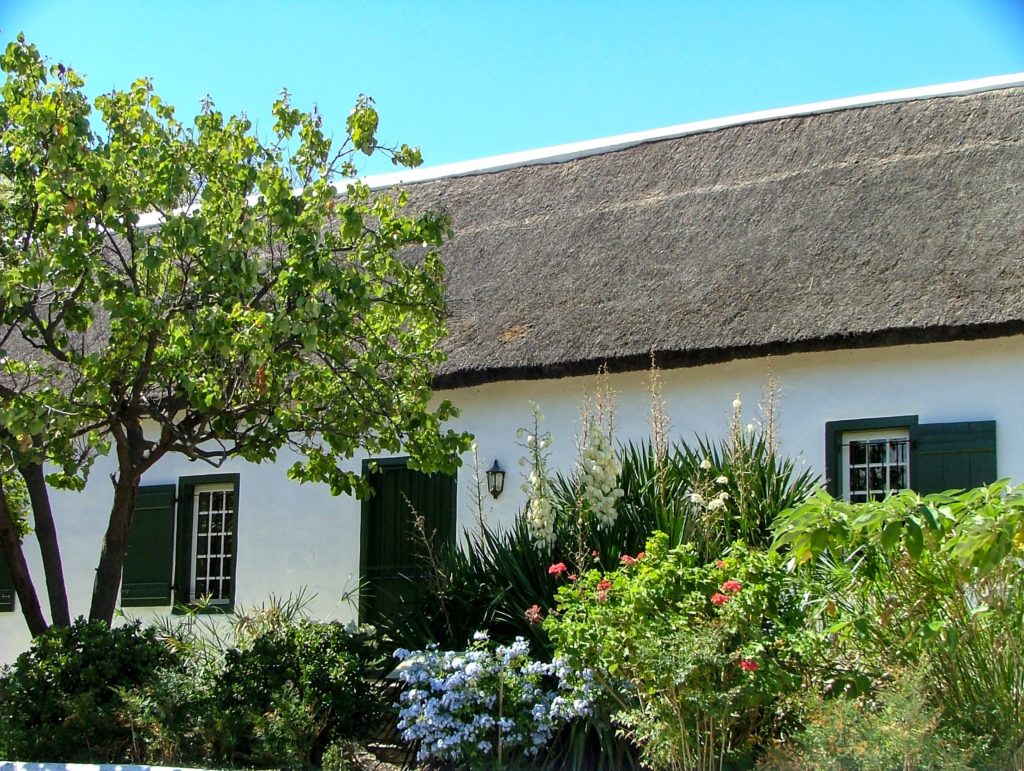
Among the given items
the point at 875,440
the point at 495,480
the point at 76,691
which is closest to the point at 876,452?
the point at 875,440

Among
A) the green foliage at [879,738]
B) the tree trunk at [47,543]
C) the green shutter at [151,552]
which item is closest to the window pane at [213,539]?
the green shutter at [151,552]

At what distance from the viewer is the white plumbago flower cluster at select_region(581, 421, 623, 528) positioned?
25.9 feet

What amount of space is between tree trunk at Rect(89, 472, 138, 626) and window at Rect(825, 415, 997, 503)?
15.2 ft

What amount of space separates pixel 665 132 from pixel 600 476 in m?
5.43

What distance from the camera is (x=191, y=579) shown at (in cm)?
1180

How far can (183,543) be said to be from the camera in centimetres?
1177

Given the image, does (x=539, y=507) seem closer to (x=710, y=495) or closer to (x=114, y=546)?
(x=710, y=495)

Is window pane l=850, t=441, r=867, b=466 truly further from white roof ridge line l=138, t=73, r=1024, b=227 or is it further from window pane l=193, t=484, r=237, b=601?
window pane l=193, t=484, r=237, b=601

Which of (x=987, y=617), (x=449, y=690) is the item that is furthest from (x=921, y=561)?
(x=449, y=690)

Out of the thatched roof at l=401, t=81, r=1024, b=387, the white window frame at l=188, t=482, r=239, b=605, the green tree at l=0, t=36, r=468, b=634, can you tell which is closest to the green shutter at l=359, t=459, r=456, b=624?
the thatched roof at l=401, t=81, r=1024, b=387

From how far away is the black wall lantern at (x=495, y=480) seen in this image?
10320 millimetres

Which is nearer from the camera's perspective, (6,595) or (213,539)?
(213,539)

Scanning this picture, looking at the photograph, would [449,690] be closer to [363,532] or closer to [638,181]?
[363,532]

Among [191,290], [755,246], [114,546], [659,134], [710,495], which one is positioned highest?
[659,134]
